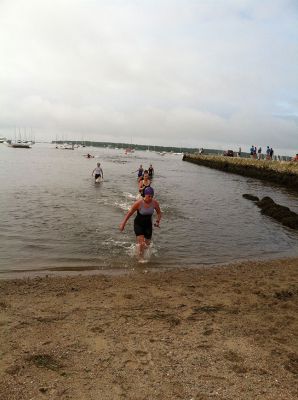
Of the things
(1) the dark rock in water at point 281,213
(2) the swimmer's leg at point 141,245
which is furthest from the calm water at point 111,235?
(1) the dark rock in water at point 281,213

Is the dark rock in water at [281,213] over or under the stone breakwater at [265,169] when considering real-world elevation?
under

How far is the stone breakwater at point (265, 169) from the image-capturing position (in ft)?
115

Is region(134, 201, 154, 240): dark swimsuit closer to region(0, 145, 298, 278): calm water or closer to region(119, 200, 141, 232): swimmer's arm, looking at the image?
region(119, 200, 141, 232): swimmer's arm

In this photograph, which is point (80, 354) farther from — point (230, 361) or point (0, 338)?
point (230, 361)

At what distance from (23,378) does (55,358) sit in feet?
1.54

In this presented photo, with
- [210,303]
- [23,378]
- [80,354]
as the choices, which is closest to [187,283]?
[210,303]

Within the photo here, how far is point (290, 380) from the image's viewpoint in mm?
4004

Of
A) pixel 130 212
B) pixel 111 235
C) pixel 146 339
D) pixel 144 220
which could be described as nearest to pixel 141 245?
pixel 144 220

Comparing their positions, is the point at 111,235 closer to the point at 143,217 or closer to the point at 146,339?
the point at 143,217

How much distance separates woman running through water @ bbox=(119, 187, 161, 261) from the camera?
8914 millimetres

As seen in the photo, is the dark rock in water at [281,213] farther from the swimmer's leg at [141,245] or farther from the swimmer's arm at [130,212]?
the swimmer's arm at [130,212]

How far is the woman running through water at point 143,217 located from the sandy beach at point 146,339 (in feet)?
5.86

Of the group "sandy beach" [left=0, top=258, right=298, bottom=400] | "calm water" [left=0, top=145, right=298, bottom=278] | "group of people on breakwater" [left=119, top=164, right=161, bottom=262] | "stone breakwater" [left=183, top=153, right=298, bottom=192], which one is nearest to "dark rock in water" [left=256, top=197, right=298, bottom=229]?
"calm water" [left=0, top=145, right=298, bottom=278]

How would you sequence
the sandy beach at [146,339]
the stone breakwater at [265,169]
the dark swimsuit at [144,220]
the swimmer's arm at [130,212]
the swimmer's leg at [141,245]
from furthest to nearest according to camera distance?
the stone breakwater at [265,169] → the swimmer's leg at [141,245] → the dark swimsuit at [144,220] → the swimmer's arm at [130,212] → the sandy beach at [146,339]
